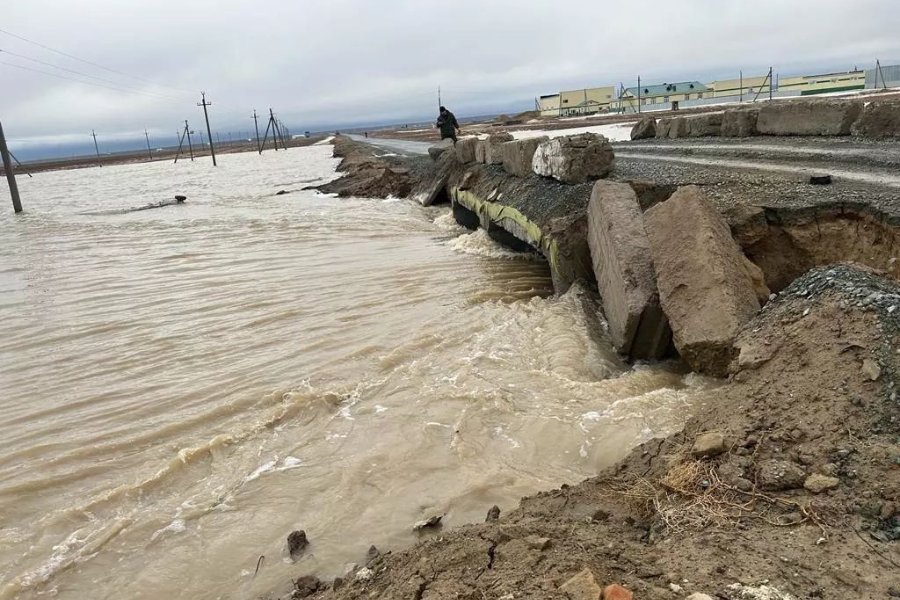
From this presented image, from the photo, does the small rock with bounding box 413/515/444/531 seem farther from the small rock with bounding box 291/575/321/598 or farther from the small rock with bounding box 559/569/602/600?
the small rock with bounding box 559/569/602/600

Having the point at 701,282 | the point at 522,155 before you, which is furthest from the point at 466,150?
the point at 701,282

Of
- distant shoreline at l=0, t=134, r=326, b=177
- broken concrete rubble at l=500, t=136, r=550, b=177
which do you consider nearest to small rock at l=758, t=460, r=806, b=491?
broken concrete rubble at l=500, t=136, r=550, b=177

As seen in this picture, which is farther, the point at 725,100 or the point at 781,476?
the point at 725,100

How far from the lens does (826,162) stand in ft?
25.0

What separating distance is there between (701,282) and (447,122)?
17223mm

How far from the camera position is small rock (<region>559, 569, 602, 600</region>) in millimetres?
1892

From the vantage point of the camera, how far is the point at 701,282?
179 inches

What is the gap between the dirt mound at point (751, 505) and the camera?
79.1 inches

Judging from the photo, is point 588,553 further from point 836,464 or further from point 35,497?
point 35,497

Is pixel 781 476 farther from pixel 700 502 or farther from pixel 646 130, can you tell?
pixel 646 130

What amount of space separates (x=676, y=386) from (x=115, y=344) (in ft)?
19.8

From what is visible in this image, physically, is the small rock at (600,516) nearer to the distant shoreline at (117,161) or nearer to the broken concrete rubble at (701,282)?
the broken concrete rubble at (701,282)

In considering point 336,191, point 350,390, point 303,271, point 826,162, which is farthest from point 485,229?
point 336,191

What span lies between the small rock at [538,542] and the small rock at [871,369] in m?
1.93
